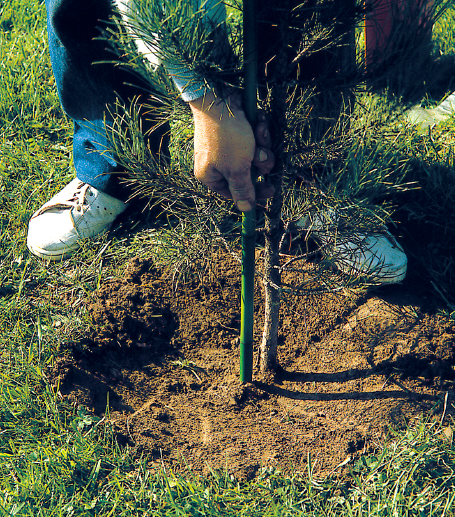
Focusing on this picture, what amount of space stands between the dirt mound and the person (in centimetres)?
28

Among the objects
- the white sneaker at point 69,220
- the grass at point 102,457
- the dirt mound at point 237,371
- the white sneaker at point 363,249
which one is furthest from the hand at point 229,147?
the white sneaker at point 69,220

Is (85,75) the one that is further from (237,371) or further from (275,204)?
(237,371)

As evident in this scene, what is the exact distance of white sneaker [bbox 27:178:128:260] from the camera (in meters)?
2.27

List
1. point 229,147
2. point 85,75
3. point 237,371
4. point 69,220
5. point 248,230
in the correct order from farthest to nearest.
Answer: point 69,220, point 85,75, point 237,371, point 248,230, point 229,147

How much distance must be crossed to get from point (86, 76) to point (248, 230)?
116 centimetres

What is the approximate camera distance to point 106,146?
162cm

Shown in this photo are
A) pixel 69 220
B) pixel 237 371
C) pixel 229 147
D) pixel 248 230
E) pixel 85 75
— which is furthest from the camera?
pixel 69 220

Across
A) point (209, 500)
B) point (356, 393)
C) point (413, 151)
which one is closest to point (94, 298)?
point (209, 500)

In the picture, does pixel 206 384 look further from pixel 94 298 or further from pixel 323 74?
pixel 323 74

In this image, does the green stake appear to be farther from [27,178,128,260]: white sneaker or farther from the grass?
[27,178,128,260]: white sneaker

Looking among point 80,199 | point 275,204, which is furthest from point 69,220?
point 275,204

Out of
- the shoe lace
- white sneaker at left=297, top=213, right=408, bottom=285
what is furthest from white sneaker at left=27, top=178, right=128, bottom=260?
white sneaker at left=297, top=213, right=408, bottom=285

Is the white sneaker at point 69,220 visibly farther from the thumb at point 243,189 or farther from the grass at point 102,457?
the thumb at point 243,189

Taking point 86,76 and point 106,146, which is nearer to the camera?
point 106,146
